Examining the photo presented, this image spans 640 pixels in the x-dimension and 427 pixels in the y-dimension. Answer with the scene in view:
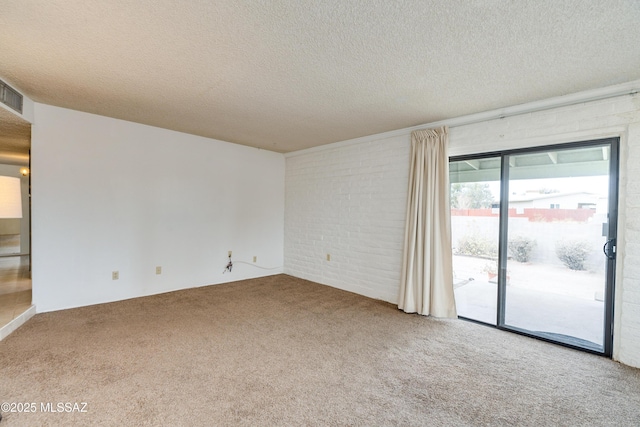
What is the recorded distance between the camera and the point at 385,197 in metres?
4.04

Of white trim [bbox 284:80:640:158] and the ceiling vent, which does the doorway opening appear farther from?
white trim [bbox 284:80:640:158]

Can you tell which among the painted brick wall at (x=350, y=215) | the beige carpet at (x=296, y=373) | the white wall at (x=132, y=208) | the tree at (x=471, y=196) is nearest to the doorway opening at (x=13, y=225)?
the white wall at (x=132, y=208)

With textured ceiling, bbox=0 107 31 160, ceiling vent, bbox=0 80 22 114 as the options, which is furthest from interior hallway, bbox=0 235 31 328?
ceiling vent, bbox=0 80 22 114

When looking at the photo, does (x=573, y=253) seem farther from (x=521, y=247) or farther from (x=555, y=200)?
(x=555, y=200)

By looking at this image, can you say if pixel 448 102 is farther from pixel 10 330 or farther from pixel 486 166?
pixel 10 330

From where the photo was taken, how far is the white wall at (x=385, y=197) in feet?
7.80

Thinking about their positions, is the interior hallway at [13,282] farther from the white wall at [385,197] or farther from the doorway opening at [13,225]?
the white wall at [385,197]

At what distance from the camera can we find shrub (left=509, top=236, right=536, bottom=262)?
2.97m

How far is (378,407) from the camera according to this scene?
5.83 feet

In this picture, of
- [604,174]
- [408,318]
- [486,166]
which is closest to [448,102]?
[486,166]

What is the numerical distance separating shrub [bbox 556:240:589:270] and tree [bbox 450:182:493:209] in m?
0.77

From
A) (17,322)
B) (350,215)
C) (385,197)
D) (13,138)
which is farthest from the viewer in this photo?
(350,215)

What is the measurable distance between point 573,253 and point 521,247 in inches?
16.4

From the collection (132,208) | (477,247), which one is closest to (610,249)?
(477,247)
